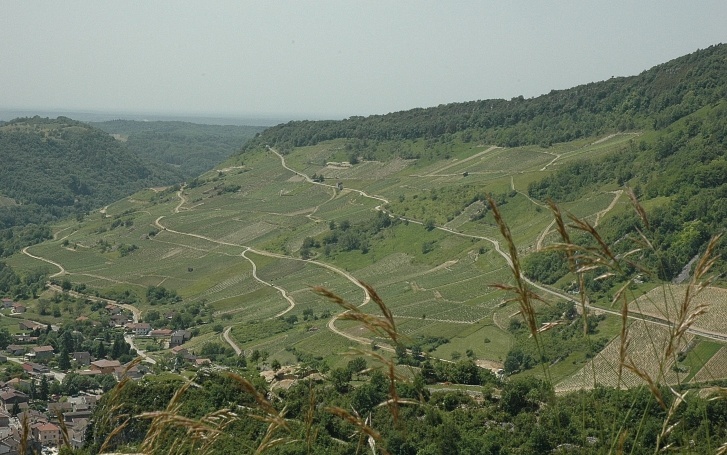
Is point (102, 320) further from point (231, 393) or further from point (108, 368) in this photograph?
point (231, 393)

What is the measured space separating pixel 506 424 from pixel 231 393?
309 inches

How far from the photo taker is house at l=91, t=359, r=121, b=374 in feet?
162

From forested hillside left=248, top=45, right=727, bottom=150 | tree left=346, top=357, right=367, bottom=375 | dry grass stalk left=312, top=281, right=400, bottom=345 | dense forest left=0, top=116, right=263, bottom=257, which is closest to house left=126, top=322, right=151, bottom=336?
tree left=346, top=357, right=367, bottom=375

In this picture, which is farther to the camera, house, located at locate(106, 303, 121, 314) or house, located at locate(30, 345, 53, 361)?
house, located at locate(106, 303, 121, 314)

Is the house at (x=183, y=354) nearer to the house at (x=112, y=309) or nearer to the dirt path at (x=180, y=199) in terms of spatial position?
the house at (x=112, y=309)

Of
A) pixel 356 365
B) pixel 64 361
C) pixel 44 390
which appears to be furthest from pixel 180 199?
pixel 356 365

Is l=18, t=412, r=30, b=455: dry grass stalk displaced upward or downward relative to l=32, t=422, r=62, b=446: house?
upward

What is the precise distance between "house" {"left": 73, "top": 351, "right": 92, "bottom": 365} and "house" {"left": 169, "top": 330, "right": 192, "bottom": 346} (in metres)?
4.88

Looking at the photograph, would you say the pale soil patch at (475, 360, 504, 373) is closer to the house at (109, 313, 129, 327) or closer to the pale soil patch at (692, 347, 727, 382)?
the pale soil patch at (692, 347, 727, 382)

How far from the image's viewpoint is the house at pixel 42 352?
176ft

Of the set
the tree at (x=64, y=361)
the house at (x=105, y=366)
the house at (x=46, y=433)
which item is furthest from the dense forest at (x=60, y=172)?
the house at (x=46, y=433)

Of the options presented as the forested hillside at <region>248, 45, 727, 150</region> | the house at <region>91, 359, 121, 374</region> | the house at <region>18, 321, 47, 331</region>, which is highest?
the forested hillside at <region>248, 45, 727, 150</region>

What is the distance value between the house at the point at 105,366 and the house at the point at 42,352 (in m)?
4.61

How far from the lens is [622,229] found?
1884 inches
